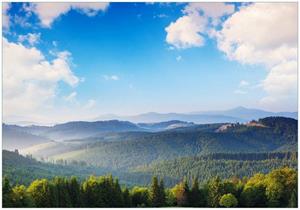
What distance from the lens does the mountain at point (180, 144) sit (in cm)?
8262

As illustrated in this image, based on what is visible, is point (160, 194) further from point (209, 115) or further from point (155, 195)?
point (209, 115)

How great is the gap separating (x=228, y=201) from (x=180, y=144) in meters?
83.0

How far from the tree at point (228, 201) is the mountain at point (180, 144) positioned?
60268 mm

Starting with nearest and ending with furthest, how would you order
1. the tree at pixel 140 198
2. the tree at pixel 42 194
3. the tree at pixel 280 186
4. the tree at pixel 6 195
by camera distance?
the tree at pixel 6 195
the tree at pixel 42 194
the tree at pixel 280 186
the tree at pixel 140 198

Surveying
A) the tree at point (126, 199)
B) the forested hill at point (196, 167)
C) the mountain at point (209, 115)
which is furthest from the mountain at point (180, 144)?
the tree at point (126, 199)

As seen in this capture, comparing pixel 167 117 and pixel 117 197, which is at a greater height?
pixel 167 117

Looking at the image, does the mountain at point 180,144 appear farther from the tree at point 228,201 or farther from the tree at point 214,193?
the tree at point 228,201

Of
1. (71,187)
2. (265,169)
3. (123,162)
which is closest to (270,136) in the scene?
(123,162)

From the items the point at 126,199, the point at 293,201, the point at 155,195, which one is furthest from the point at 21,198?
the point at 293,201

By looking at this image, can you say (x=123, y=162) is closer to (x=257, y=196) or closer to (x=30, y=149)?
(x=30, y=149)

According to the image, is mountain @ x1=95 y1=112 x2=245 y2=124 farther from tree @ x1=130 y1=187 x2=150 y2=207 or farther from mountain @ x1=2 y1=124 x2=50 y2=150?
mountain @ x1=2 y1=124 x2=50 y2=150

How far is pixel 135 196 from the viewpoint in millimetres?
11883

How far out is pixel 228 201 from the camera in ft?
37.2

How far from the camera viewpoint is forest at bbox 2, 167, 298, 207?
10.8 m
